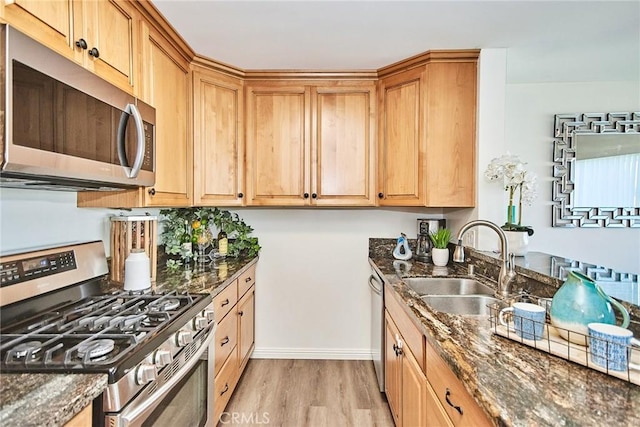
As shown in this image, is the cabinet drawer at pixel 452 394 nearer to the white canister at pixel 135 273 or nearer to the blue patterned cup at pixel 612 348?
the blue patterned cup at pixel 612 348

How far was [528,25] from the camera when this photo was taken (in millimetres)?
1864

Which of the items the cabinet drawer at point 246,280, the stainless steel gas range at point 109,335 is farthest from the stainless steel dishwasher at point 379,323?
the stainless steel gas range at point 109,335

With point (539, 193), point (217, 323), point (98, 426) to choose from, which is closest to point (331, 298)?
point (217, 323)

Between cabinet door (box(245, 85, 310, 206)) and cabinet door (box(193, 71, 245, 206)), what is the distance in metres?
0.09

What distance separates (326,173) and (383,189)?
0.47 meters

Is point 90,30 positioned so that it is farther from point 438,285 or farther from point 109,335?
point 438,285

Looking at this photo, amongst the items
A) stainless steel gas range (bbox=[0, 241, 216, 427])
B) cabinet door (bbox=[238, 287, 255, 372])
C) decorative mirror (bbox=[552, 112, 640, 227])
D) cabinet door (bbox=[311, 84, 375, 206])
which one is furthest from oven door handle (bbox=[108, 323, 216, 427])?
decorative mirror (bbox=[552, 112, 640, 227])

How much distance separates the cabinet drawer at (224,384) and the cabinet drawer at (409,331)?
1053 mm

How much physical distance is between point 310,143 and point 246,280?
120 cm

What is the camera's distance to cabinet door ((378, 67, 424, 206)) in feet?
7.65

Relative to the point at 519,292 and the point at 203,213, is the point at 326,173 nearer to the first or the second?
the point at 203,213

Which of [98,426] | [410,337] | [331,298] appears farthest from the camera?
[331,298]

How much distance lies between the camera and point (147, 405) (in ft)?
3.35

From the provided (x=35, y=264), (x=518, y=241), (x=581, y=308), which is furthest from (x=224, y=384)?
(x=518, y=241)
